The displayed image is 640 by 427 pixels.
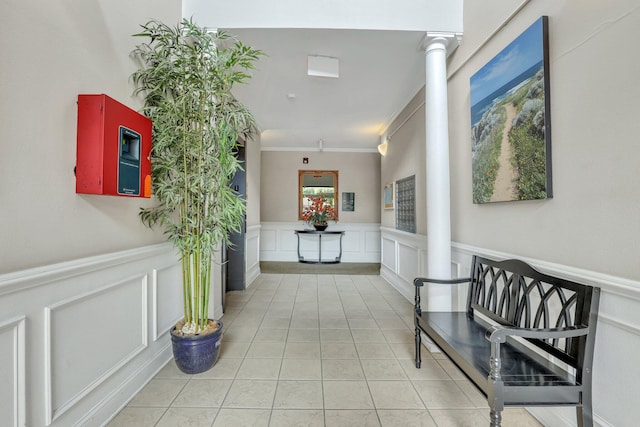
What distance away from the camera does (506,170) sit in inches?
73.8

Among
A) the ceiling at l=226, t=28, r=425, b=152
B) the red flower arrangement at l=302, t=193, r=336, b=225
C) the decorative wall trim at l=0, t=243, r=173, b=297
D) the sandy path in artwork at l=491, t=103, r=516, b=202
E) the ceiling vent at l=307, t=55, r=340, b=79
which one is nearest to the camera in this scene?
the decorative wall trim at l=0, t=243, r=173, b=297

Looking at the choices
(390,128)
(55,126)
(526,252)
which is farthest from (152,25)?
(390,128)

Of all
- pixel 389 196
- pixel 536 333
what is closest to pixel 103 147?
pixel 536 333

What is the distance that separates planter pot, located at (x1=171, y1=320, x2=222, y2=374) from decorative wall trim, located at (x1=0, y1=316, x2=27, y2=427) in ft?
2.92

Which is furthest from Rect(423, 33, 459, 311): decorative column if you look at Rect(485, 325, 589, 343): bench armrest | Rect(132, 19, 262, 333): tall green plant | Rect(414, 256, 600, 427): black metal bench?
Rect(132, 19, 262, 333): tall green plant

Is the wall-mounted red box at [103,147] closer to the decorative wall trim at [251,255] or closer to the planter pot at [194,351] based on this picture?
the planter pot at [194,351]

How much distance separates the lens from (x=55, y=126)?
132 centimetres

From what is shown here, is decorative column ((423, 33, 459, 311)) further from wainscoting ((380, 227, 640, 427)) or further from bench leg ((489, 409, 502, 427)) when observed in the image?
bench leg ((489, 409, 502, 427))

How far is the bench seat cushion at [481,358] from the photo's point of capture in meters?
1.27

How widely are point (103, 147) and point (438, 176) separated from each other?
89.6 inches

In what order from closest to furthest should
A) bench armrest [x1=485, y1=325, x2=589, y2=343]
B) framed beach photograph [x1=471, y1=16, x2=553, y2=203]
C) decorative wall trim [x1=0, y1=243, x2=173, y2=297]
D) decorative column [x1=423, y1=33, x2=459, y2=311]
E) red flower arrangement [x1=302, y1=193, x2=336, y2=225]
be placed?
1. decorative wall trim [x1=0, y1=243, x2=173, y2=297]
2. bench armrest [x1=485, y1=325, x2=589, y2=343]
3. framed beach photograph [x1=471, y1=16, x2=553, y2=203]
4. decorative column [x1=423, y1=33, x2=459, y2=311]
5. red flower arrangement [x1=302, y1=193, x2=336, y2=225]

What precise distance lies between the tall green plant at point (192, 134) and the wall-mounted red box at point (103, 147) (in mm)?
298

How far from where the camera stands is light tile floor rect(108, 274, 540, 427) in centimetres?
167

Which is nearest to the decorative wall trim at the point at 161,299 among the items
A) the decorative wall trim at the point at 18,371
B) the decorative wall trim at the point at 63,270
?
the decorative wall trim at the point at 63,270
